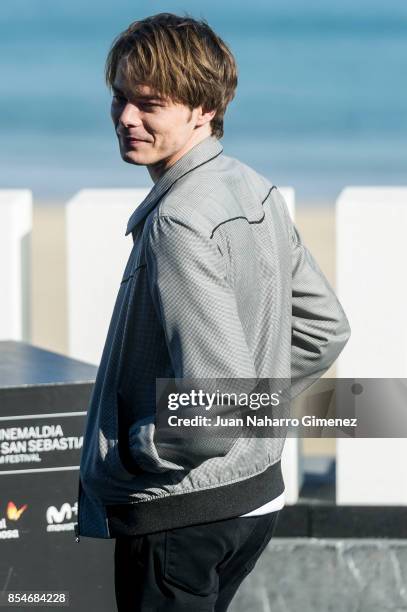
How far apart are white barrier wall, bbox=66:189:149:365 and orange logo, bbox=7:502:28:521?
1500mm

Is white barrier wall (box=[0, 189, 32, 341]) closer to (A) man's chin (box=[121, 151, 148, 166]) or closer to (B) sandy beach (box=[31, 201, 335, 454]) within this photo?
(B) sandy beach (box=[31, 201, 335, 454])

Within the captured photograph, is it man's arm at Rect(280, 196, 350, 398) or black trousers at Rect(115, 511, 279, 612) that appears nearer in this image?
black trousers at Rect(115, 511, 279, 612)

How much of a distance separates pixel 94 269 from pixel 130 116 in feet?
8.13

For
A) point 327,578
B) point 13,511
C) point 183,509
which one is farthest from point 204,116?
point 327,578

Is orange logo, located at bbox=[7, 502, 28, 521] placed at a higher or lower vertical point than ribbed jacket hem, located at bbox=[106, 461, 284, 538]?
lower

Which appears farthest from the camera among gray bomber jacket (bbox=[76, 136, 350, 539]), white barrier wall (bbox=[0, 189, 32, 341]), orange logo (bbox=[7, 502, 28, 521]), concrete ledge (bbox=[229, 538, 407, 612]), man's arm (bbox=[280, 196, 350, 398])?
white barrier wall (bbox=[0, 189, 32, 341])

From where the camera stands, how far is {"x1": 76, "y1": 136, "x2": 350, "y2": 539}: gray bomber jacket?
214cm

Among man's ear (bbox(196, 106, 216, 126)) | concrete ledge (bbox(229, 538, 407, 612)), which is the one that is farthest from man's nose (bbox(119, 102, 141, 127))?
concrete ledge (bbox(229, 538, 407, 612))

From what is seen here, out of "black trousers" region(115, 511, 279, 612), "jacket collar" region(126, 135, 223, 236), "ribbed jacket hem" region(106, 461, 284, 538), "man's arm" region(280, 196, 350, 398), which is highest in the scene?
"jacket collar" region(126, 135, 223, 236)

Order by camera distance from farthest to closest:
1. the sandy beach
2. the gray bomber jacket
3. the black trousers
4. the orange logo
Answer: the sandy beach
the orange logo
the black trousers
the gray bomber jacket

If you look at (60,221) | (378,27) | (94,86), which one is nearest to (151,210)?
(60,221)

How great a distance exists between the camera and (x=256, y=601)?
4.64m

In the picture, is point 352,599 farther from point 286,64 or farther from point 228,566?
point 286,64

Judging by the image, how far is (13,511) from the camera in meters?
3.26
